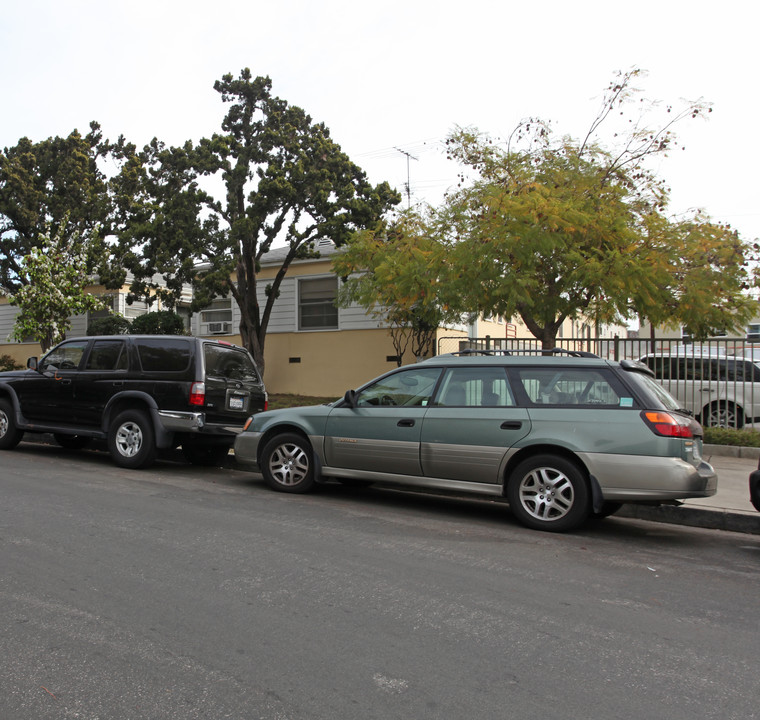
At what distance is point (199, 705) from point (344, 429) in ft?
15.8

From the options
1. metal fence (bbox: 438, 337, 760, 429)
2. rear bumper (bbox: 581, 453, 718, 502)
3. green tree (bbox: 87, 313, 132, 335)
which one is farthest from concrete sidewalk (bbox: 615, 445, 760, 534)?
green tree (bbox: 87, 313, 132, 335)

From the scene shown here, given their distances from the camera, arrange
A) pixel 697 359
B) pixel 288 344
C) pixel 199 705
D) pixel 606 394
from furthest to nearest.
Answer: pixel 288 344 → pixel 697 359 → pixel 606 394 → pixel 199 705

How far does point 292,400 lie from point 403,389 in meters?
11.8

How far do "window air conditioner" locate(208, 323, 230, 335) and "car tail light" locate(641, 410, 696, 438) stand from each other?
704 inches

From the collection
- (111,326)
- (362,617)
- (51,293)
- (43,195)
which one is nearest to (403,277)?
(362,617)

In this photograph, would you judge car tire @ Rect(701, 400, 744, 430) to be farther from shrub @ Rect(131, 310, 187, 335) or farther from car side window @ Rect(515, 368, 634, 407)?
shrub @ Rect(131, 310, 187, 335)

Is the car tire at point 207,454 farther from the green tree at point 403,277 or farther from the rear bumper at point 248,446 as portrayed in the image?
the green tree at point 403,277

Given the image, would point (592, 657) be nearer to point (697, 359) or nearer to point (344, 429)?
point (344, 429)

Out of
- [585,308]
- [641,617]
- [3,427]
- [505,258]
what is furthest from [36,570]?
[585,308]

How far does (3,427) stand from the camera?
1120 cm

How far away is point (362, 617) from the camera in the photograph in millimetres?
4094

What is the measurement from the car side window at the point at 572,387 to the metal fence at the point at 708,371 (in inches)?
218

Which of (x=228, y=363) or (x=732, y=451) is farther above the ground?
(x=228, y=363)

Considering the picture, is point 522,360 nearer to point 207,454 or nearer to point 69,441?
point 207,454
